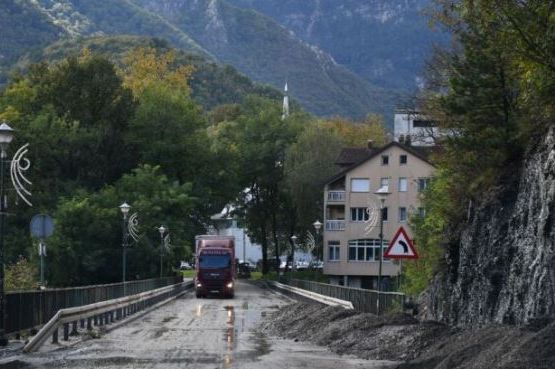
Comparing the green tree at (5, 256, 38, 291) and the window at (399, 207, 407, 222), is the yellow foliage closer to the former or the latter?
the window at (399, 207, 407, 222)

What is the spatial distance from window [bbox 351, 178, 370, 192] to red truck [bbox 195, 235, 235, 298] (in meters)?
32.4

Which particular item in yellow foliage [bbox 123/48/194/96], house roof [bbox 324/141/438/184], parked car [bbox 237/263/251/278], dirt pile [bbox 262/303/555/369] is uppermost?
yellow foliage [bbox 123/48/194/96]

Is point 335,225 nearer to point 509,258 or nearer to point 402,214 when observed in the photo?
point 402,214

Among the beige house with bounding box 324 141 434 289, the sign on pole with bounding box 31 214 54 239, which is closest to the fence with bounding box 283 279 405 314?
the sign on pole with bounding box 31 214 54 239

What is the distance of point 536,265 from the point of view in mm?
23031

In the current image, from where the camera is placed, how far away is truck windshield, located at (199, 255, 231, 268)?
69.5m

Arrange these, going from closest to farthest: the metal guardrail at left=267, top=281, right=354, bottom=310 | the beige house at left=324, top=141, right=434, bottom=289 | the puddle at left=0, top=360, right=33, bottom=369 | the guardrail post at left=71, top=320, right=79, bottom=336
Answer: the puddle at left=0, top=360, right=33, bottom=369, the guardrail post at left=71, top=320, right=79, bottom=336, the metal guardrail at left=267, top=281, right=354, bottom=310, the beige house at left=324, top=141, right=434, bottom=289

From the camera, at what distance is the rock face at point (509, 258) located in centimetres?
2258

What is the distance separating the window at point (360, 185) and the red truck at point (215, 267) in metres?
32.4

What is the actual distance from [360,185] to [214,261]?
115ft

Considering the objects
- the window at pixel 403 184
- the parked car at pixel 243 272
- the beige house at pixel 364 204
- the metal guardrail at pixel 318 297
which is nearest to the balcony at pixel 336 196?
the beige house at pixel 364 204

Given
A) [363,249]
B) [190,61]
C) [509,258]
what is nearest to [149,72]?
[363,249]

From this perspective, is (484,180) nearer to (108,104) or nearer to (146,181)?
(146,181)

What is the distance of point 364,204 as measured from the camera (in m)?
103
